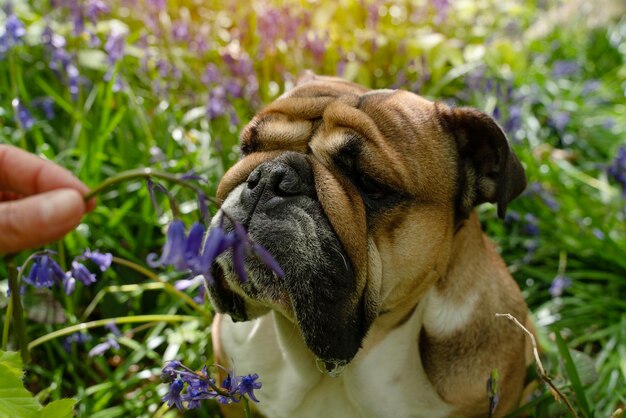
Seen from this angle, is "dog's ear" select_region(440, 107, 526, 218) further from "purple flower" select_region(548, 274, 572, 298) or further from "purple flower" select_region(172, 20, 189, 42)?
"purple flower" select_region(172, 20, 189, 42)

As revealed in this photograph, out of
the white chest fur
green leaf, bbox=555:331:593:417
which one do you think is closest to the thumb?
the white chest fur

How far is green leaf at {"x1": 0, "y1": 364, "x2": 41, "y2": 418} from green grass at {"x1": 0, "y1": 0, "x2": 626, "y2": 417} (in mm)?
845

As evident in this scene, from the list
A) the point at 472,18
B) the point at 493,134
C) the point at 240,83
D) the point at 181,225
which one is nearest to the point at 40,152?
the point at 240,83

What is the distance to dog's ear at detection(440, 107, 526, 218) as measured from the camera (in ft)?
7.88

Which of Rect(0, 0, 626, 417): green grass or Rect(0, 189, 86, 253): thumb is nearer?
Rect(0, 189, 86, 253): thumb

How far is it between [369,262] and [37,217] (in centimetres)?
114

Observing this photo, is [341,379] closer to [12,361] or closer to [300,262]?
[300,262]

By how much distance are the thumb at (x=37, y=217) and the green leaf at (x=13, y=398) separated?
0.47 m

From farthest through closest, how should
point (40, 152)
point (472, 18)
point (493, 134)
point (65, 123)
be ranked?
point (472, 18), point (65, 123), point (40, 152), point (493, 134)

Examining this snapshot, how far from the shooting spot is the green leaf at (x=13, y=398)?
5.48 feet

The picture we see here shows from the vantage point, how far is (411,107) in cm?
246

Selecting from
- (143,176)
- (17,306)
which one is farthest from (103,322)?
(143,176)

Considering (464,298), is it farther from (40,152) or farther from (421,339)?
(40,152)

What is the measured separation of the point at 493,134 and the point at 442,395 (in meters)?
0.93
